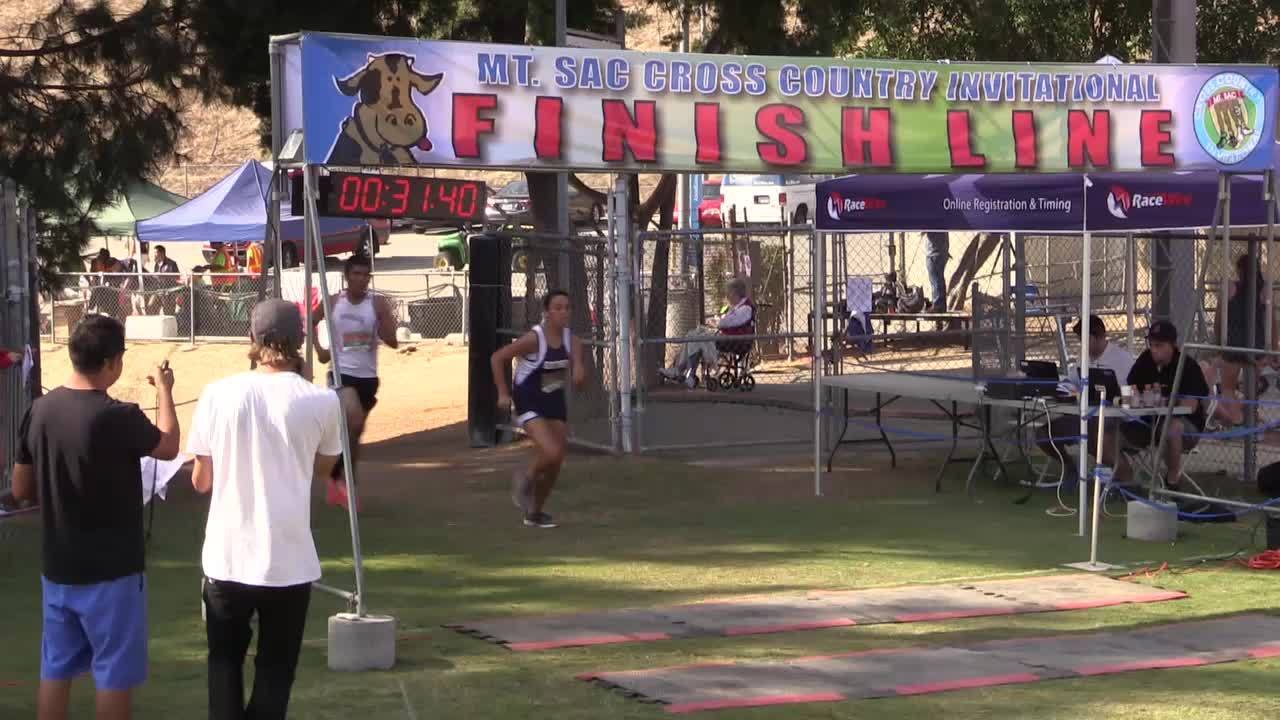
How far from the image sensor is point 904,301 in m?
29.1

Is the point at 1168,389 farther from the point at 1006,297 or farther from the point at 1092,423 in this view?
the point at 1006,297

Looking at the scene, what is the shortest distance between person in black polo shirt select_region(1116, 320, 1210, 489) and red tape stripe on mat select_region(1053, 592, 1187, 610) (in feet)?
9.87

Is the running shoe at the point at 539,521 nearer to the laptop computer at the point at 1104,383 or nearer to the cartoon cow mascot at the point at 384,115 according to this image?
the cartoon cow mascot at the point at 384,115

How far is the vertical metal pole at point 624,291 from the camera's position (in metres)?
15.4

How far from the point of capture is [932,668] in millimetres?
7910

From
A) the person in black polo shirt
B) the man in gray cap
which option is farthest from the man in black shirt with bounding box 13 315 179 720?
the person in black polo shirt

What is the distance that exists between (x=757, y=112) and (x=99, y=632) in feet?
23.8

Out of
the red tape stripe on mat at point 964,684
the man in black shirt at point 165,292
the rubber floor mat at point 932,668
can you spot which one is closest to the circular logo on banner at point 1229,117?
the rubber floor mat at point 932,668

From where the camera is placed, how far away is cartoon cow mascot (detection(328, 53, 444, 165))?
10094 millimetres

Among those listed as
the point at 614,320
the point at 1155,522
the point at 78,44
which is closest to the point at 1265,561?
the point at 1155,522

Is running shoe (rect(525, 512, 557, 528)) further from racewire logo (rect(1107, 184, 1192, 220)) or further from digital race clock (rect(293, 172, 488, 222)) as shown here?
racewire logo (rect(1107, 184, 1192, 220))

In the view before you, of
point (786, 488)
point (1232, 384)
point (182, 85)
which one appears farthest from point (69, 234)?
point (1232, 384)

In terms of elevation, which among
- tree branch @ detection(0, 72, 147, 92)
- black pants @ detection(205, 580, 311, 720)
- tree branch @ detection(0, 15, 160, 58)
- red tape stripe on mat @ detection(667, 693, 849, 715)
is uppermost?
tree branch @ detection(0, 15, 160, 58)

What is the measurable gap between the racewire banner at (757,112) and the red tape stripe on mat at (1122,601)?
3.85 meters
